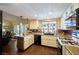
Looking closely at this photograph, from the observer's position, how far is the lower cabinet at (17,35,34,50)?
1.68 metres

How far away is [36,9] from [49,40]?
0.66 metres

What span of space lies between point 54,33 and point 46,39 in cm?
21

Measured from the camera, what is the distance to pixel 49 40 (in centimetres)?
170

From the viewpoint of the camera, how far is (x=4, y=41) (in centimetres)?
159

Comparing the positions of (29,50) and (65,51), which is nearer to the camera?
(65,51)

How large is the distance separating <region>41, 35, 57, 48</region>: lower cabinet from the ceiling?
0.40m

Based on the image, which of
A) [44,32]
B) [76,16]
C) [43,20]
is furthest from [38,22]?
[76,16]

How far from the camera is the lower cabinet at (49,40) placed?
5.45 ft

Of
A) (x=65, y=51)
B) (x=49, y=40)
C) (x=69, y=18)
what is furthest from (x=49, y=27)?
(x=65, y=51)

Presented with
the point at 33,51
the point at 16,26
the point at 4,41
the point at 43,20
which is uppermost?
the point at 43,20

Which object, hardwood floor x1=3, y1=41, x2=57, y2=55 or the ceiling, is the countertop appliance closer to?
hardwood floor x1=3, y1=41, x2=57, y2=55

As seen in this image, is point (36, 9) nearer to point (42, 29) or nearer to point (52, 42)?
point (42, 29)

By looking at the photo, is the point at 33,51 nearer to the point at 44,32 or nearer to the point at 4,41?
the point at 44,32

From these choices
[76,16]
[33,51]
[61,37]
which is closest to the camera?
[76,16]
